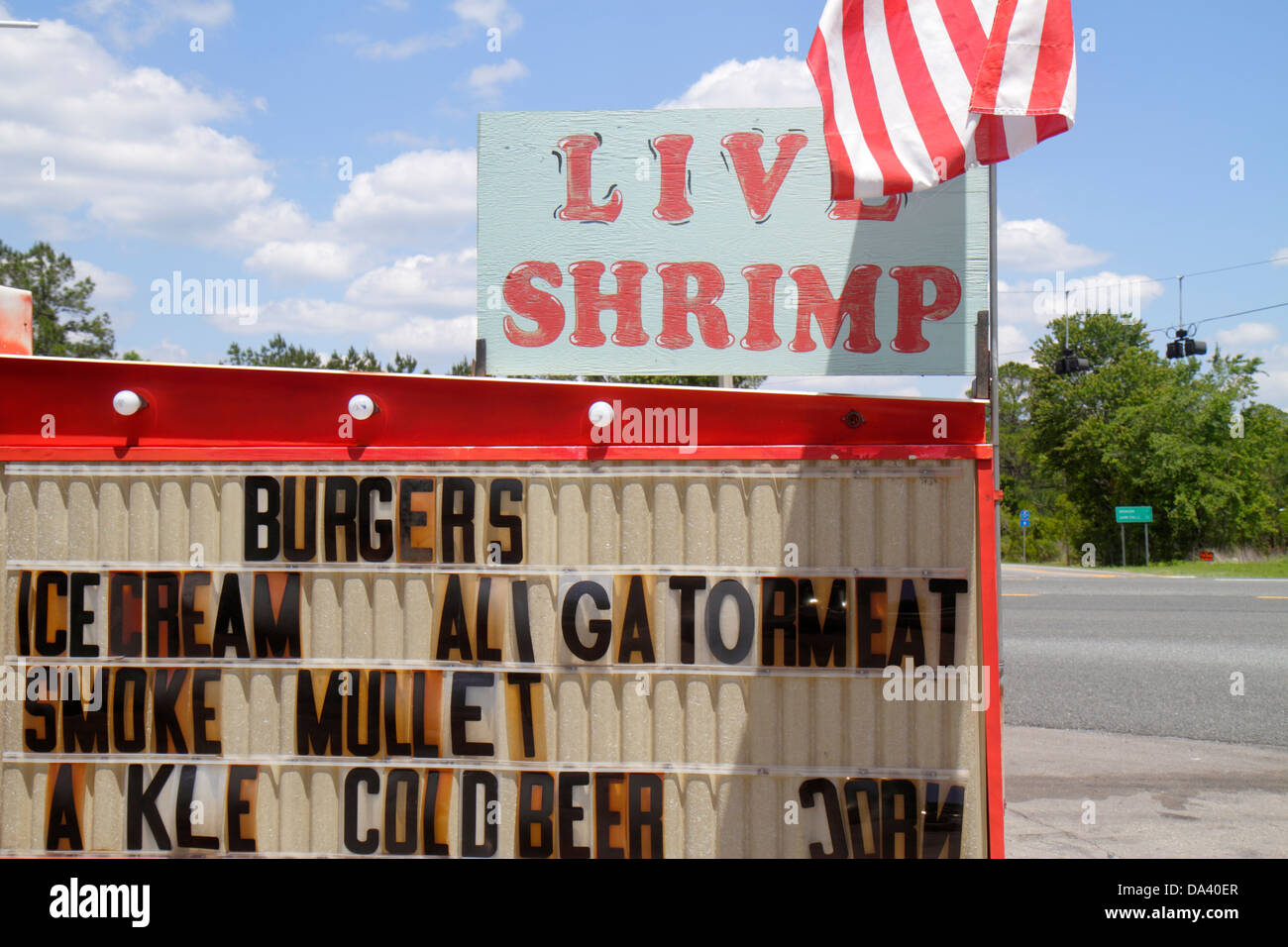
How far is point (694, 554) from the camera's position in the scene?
382 centimetres

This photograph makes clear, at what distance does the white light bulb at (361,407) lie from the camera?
387 cm

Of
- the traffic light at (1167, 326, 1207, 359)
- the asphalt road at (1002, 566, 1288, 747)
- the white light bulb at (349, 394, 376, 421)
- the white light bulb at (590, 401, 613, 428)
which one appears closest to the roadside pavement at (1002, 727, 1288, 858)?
the asphalt road at (1002, 566, 1288, 747)

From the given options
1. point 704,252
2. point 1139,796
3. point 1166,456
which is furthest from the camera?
point 1166,456

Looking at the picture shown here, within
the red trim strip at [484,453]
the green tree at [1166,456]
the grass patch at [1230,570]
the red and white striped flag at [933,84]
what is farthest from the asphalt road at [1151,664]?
the green tree at [1166,456]

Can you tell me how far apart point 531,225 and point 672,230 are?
2.81ft

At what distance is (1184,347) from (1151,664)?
1864 centimetres

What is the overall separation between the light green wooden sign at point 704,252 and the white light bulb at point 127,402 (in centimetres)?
210

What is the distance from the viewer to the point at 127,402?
12.8 feet

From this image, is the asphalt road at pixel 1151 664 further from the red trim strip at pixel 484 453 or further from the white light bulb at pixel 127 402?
the white light bulb at pixel 127 402

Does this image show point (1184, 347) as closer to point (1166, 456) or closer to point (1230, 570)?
point (1230, 570)

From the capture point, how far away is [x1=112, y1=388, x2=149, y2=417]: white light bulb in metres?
3.89

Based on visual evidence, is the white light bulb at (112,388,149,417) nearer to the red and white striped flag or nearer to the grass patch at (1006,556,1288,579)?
the red and white striped flag

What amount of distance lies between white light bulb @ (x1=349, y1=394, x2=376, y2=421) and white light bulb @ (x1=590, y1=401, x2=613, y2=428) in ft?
3.04

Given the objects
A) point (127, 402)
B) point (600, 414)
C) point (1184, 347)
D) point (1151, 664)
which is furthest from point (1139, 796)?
point (1184, 347)
